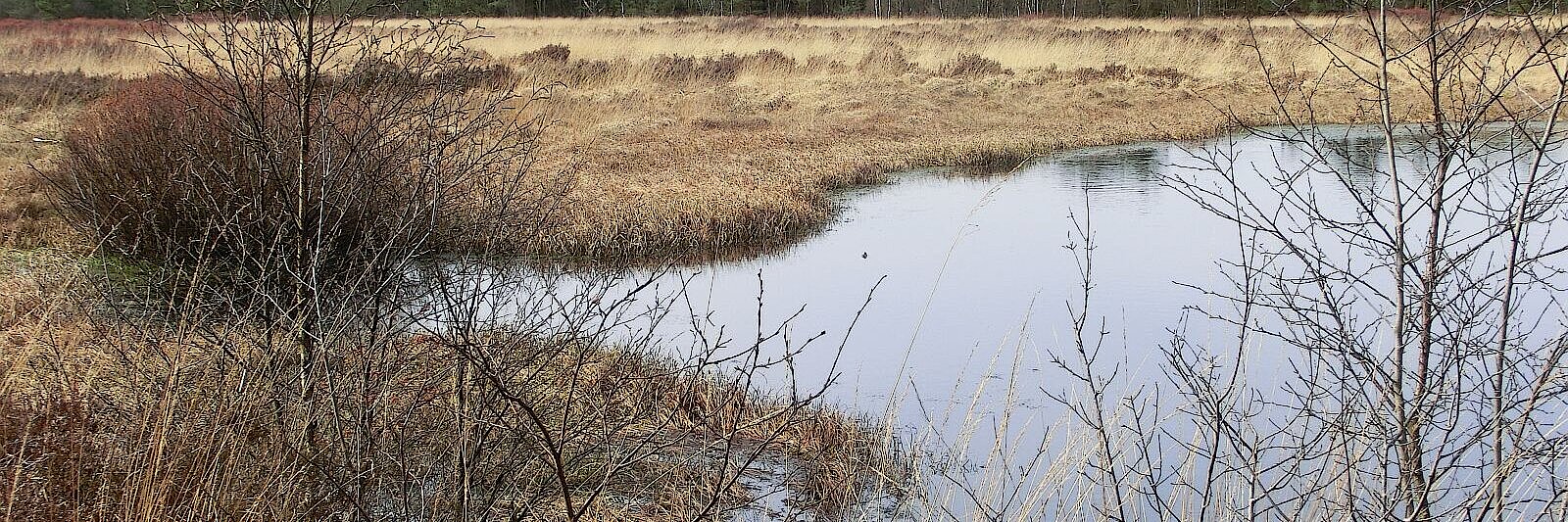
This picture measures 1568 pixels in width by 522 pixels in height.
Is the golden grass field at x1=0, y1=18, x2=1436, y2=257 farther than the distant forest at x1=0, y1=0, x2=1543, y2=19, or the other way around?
the distant forest at x1=0, y1=0, x2=1543, y2=19

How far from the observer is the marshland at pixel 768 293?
2.56 metres

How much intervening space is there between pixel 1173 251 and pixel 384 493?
226 inches

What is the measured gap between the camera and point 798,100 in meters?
15.9

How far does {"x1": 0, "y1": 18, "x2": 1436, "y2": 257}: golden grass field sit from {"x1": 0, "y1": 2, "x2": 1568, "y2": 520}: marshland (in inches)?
3.4

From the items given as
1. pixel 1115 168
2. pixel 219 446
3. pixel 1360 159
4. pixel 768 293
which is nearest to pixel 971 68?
pixel 1115 168

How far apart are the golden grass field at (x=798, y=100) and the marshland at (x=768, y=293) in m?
0.09

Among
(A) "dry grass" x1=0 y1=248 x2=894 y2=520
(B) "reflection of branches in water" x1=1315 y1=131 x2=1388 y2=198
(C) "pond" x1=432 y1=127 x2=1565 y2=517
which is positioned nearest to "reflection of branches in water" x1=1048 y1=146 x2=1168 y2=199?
(C) "pond" x1=432 y1=127 x2=1565 y2=517

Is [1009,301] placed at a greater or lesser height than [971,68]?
lesser

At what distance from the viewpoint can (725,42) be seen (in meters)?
22.4

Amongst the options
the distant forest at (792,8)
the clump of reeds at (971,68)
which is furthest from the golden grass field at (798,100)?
the distant forest at (792,8)

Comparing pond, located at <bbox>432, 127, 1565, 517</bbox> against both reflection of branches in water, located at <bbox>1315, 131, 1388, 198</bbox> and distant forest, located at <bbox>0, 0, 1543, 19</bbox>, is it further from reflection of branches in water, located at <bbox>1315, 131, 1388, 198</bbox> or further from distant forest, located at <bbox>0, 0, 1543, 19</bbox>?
distant forest, located at <bbox>0, 0, 1543, 19</bbox>

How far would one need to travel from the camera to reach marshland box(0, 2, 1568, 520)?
2.56 meters

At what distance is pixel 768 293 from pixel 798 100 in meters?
8.71

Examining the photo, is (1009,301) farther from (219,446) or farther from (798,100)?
(798,100)
